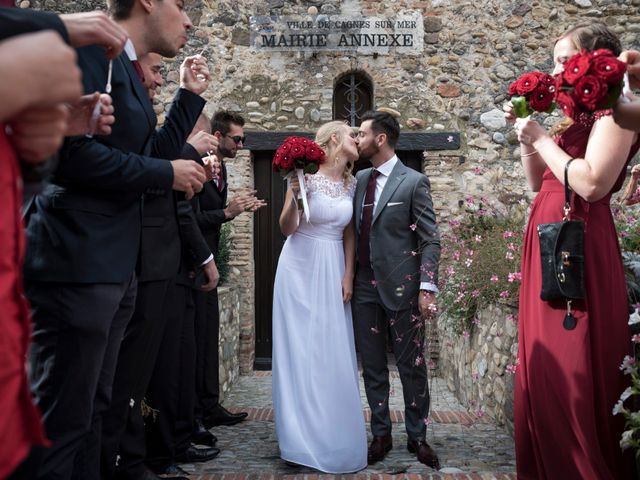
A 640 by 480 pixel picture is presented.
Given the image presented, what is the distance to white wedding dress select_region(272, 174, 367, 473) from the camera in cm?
409

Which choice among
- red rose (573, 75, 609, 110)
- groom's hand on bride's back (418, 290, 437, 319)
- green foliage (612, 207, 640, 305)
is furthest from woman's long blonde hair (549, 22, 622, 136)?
groom's hand on bride's back (418, 290, 437, 319)

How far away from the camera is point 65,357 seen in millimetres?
2105

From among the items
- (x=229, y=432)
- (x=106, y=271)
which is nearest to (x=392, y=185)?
(x=229, y=432)

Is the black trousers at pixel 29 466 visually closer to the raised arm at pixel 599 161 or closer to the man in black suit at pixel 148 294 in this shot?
the man in black suit at pixel 148 294

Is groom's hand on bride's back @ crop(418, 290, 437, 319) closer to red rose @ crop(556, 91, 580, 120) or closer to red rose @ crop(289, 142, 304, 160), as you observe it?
red rose @ crop(289, 142, 304, 160)

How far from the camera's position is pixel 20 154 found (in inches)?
49.1

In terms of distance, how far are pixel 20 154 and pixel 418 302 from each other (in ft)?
11.0

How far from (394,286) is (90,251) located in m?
2.45

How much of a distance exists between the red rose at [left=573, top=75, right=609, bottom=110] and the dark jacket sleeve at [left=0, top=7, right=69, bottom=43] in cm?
157

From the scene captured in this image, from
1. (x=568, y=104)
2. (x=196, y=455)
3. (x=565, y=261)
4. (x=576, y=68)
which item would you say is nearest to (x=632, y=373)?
(x=565, y=261)

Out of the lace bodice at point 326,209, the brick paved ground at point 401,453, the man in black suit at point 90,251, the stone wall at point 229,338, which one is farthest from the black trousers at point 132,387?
the stone wall at point 229,338

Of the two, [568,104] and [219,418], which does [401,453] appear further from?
[568,104]

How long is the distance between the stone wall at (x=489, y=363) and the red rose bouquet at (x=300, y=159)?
1684 mm

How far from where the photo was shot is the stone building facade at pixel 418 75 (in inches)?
325
